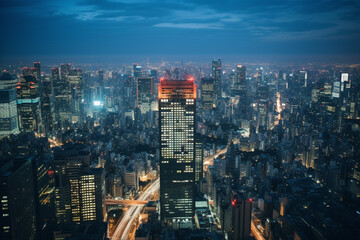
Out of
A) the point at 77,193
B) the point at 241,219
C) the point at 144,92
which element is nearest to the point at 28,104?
the point at 144,92

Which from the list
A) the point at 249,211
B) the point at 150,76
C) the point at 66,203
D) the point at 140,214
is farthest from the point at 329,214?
the point at 150,76

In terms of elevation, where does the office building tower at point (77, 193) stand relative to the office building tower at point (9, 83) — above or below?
below

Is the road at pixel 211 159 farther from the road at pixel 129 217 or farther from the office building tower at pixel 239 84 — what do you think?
the office building tower at pixel 239 84

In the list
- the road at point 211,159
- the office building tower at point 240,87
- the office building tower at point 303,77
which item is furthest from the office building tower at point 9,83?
the office building tower at point 240,87

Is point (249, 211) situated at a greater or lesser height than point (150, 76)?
lesser

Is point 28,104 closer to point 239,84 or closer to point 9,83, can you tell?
point 9,83

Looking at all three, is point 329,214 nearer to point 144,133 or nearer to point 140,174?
point 140,174

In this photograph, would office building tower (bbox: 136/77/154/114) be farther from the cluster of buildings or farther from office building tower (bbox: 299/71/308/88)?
office building tower (bbox: 299/71/308/88)
